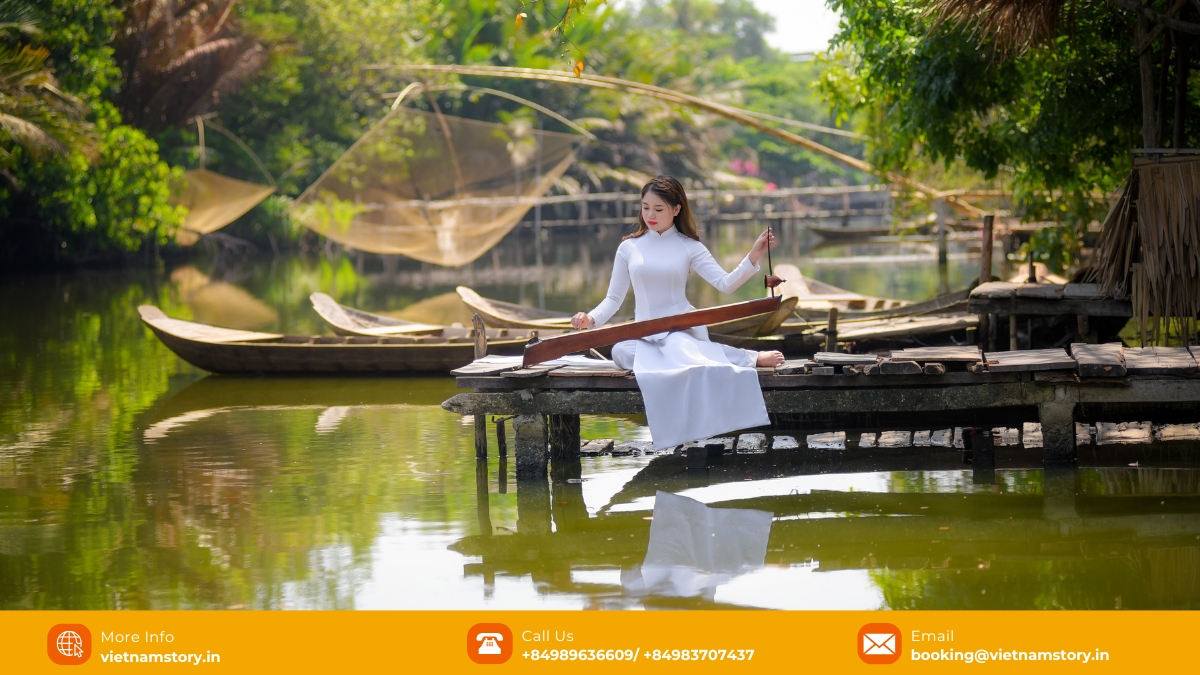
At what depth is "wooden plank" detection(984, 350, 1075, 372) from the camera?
5152 millimetres

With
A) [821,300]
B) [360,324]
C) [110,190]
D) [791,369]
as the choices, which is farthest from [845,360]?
[110,190]

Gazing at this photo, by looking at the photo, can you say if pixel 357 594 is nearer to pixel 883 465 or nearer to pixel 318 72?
pixel 883 465

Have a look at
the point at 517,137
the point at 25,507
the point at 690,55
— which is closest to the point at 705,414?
the point at 25,507

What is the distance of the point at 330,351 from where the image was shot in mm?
8883

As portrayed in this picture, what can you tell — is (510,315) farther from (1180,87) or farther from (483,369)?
(1180,87)

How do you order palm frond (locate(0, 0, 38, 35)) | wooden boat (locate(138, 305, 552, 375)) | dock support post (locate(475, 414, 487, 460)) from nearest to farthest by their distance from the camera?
dock support post (locate(475, 414, 487, 460)) < wooden boat (locate(138, 305, 552, 375)) < palm frond (locate(0, 0, 38, 35))

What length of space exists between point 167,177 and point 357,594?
17251mm

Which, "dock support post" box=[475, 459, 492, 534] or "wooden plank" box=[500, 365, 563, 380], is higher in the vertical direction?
"wooden plank" box=[500, 365, 563, 380]

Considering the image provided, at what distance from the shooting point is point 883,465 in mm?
5730
